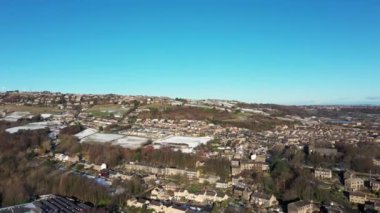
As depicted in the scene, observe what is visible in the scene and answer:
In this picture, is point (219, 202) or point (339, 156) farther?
point (339, 156)

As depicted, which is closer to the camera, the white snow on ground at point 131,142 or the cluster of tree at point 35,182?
the cluster of tree at point 35,182

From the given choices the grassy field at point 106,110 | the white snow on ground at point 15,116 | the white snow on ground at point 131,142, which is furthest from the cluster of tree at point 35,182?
the grassy field at point 106,110

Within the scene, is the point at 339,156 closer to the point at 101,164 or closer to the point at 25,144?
the point at 101,164

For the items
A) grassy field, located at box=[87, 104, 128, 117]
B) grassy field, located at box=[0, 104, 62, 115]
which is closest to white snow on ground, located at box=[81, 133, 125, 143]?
grassy field, located at box=[87, 104, 128, 117]

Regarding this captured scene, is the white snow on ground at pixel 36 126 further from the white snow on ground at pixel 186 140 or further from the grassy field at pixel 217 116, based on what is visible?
the white snow on ground at pixel 186 140

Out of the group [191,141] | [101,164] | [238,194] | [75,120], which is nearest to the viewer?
[238,194]

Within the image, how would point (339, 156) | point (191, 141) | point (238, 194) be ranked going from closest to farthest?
1. point (238, 194)
2. point (339, 156)
3. point (191, 141)

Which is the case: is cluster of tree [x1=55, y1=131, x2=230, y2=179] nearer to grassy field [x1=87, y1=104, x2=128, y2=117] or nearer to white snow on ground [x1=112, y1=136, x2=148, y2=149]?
white snow on ground [x1=112, y1=136, x2=148, y2=149]

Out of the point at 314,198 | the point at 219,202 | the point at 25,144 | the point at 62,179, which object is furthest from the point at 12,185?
the point at 314,198
